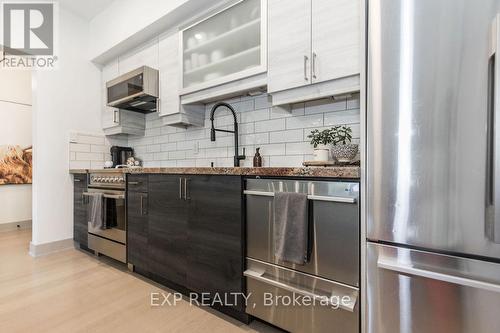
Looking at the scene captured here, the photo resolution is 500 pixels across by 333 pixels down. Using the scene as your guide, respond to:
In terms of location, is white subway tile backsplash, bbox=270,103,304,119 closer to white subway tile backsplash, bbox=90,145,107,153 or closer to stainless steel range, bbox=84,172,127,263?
stainless steel range, bbox=84,172,127,263

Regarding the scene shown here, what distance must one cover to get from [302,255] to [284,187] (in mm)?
335

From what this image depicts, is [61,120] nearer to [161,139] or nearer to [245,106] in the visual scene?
[161,139]

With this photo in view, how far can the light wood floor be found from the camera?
1518mm

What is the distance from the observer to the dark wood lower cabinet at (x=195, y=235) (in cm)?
149

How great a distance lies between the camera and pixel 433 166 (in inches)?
35.1

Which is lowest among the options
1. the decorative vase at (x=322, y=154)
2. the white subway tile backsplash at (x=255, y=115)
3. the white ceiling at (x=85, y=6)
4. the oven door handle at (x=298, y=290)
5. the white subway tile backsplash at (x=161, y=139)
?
the oven door handle at (x=298, y=290)

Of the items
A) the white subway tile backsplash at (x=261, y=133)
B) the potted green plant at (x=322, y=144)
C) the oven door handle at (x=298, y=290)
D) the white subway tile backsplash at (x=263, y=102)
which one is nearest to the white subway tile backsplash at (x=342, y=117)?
the white subway tile backsplash at (x=261, y=133)

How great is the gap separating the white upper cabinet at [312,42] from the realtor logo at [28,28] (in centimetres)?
269

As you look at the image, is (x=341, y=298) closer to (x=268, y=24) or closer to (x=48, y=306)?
(x=268, y=24)

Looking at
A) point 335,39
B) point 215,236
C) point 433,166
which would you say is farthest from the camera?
point 215,236

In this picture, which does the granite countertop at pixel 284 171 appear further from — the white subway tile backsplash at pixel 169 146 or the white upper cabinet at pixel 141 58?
the white upper cabinet at pixel 141 58

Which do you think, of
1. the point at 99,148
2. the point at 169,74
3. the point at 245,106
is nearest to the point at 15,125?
the point at 99,148

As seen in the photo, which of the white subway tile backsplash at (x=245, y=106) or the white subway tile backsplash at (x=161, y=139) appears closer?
the white subway tile backsplash at (x=245, y=106)

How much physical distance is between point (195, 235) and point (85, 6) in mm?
2987
